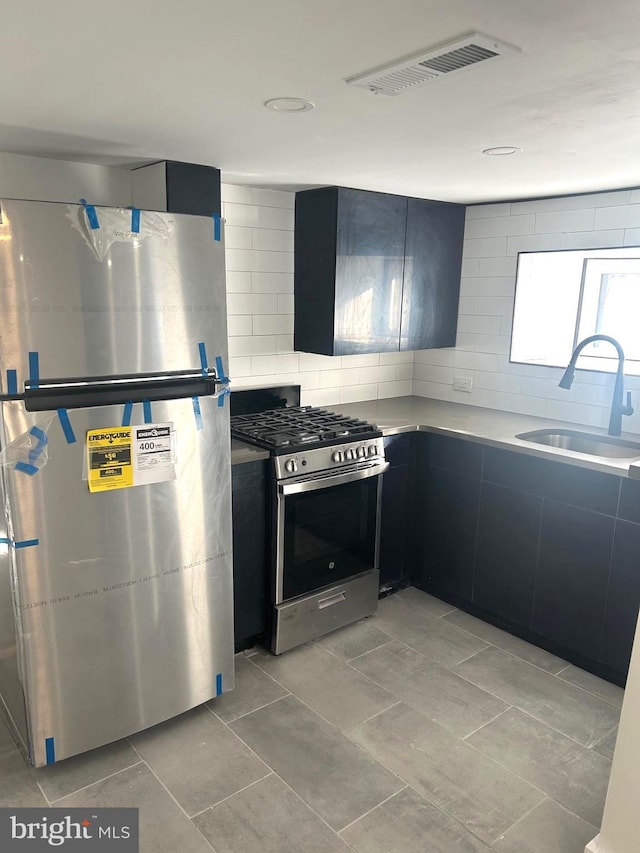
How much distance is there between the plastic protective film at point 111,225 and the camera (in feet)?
6.15

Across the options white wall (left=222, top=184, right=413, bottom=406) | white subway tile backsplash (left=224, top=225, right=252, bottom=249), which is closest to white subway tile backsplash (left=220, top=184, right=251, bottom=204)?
white wall (left=222, top=184, right=413, bottom=406)

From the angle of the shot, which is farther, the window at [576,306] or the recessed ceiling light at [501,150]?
the window at [576,306]

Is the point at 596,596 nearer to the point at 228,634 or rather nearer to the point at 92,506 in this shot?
the point at 228,634

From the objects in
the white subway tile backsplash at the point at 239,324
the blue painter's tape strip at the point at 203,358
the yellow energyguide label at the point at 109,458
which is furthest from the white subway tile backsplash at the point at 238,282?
the yellow energyguide label at the point at 109,458

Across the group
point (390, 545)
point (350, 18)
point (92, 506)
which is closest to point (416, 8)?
point (350, 18)

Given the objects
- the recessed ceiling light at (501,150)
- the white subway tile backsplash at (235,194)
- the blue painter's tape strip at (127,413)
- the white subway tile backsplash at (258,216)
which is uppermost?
A: the recessed ceiling light at (501,150)

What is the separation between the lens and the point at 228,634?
248 centimetres

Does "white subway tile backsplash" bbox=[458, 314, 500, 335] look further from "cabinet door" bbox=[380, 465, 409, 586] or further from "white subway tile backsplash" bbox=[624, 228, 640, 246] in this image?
"cabinet door" bbox=[380, 465, 409, 586]

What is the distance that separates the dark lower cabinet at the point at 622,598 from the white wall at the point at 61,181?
2.50 m

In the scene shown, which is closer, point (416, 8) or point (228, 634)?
point (416, 8)

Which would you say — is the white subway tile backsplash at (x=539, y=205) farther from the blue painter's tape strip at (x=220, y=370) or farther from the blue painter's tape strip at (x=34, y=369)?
the blue painter's tape strip at (x=34, y=369)

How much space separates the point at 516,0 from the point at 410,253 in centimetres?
237

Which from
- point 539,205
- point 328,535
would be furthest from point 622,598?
point 539,205

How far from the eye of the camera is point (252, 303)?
321 centimetres
